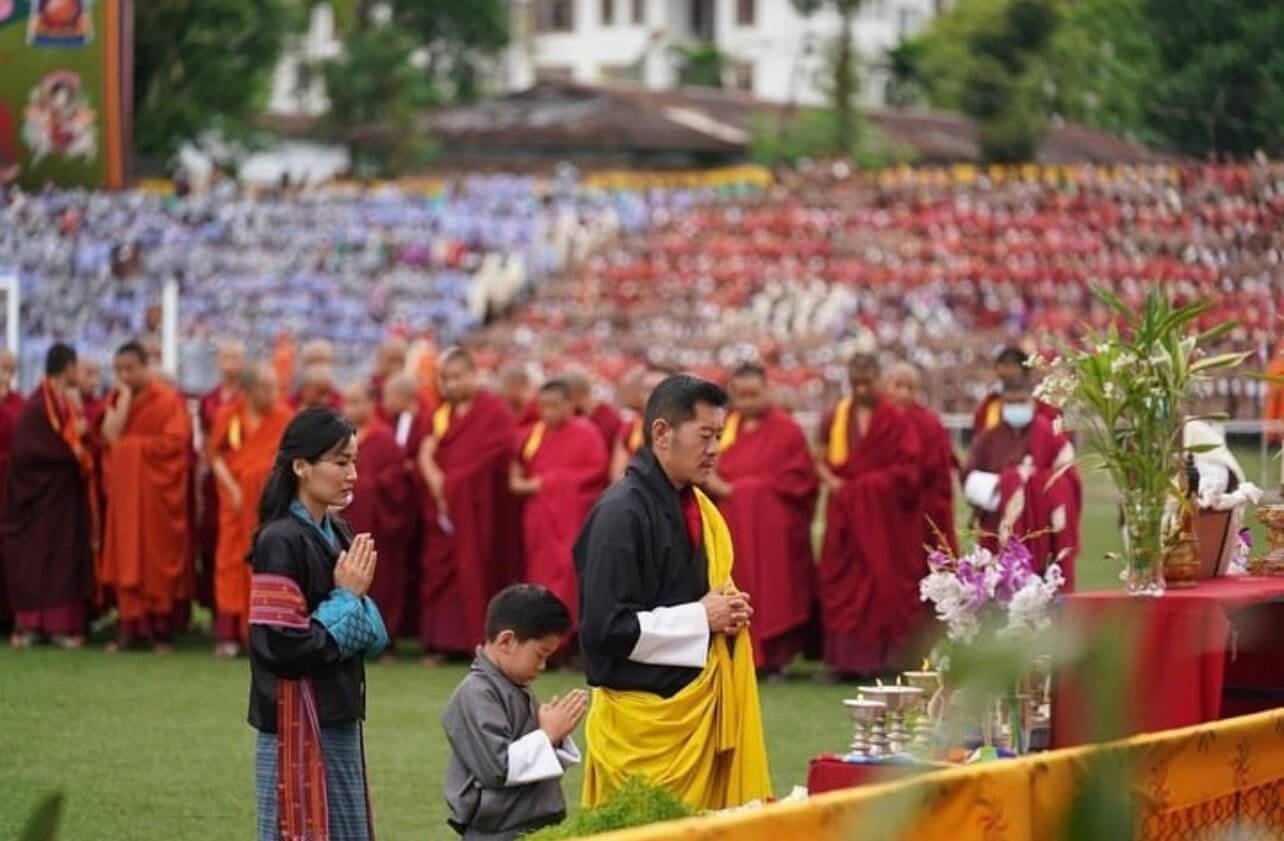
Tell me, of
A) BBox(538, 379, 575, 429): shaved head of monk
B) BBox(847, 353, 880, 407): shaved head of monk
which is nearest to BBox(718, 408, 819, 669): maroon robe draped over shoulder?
BBox(847, 353, 880, 407): shaved head of monk

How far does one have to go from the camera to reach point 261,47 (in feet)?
159

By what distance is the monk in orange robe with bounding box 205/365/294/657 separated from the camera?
14.2m

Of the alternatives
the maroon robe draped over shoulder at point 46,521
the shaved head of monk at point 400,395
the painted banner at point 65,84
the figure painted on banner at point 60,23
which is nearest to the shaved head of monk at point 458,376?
the shaved head of monk at point 400,395

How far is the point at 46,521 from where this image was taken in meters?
14.7

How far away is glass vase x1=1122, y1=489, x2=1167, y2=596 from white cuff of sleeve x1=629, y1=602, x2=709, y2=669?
1.04 meters

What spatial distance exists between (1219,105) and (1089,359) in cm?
1476

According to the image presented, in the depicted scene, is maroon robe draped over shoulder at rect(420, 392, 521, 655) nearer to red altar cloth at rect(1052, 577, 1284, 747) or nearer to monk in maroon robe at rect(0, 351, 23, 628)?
monk in maroon robe at rect(0, 351, 23, 628)

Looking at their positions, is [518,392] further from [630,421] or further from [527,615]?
[527,615]

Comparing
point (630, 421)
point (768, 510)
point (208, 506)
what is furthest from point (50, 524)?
point (768, 510)

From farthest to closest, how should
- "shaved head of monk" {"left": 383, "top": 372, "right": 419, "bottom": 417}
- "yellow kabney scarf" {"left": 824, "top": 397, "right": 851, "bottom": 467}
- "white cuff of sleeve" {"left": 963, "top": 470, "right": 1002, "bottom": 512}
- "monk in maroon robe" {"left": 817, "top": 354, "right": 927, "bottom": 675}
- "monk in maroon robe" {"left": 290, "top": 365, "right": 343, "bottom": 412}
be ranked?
"shaved head of monk" {"left": 383, "top": 372, "right": 419, "bottom": 417} < "monk in maroon robe" {"left": 290, "top": 365, "right": 343, "bottom": 412} < "yellow kabney scarf" {"left": 824, "top": 397, "right": 851, "bottom": 467} < "monk in maroon robe" {"left": 817, "top": 354, "right": 927, "bottom": 675} < "white cuff of sleeve" {"left": 963, "top": 470, "right": 1002, "bottom": 512}

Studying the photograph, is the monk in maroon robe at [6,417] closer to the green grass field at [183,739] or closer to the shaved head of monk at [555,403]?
the green grass field at [183,739]

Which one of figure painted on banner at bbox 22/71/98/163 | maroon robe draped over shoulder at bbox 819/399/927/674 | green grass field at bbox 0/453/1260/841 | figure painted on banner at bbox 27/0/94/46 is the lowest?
green grass field at bbox 0/453/1260/841

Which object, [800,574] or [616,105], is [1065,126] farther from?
[800,574]

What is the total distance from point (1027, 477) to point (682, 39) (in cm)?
7503
